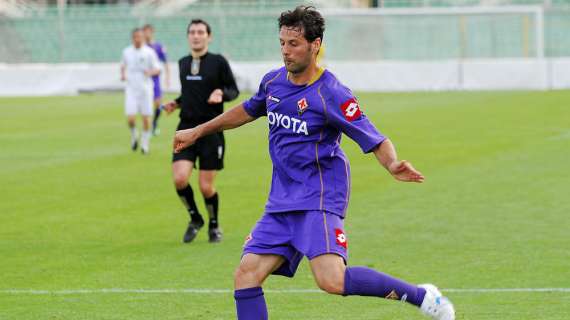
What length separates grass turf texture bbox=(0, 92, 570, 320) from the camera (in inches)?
350

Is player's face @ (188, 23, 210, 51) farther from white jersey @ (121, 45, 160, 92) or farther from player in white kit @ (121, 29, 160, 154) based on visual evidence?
white jersey @ (121, 45, 160, 92)

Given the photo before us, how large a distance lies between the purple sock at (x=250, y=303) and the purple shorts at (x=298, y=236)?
19 centimetres

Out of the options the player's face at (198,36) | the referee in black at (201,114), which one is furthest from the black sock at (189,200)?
the player's face at (198,36)

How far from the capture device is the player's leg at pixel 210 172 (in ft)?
39.1

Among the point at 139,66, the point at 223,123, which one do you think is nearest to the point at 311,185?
the point at 223,123

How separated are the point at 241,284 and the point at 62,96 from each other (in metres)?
36.7

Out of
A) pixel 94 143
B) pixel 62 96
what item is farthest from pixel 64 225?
pixel 62 96

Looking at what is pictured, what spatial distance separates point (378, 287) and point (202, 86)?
5.90 m

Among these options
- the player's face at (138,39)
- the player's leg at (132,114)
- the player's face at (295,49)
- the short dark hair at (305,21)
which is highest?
the short dark hair at (305,21)

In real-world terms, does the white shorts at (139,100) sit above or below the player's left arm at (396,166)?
below

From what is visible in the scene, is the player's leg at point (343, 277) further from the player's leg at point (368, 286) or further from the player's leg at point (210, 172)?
the player's leg at point (210, 172)

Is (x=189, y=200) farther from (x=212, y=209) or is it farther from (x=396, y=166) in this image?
(x=396, y=166)

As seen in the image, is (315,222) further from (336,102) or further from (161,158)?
(161,158)

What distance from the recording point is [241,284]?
6723mm
